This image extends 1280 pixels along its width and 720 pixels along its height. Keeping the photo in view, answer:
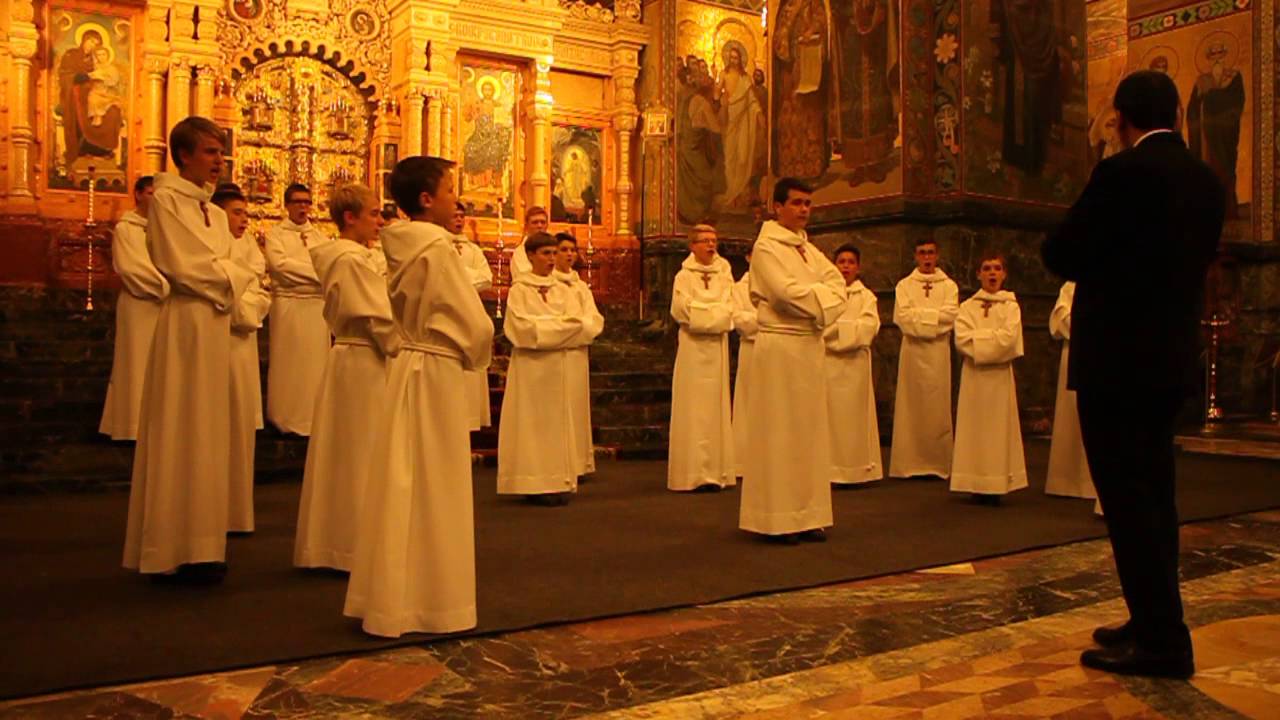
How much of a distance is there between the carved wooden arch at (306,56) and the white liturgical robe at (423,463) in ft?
42.4

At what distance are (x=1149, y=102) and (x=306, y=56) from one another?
14.6 metres

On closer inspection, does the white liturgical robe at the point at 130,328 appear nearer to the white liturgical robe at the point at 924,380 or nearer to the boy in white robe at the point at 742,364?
the boy in white robe at the point at 742,364

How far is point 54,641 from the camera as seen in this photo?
414 centimetres

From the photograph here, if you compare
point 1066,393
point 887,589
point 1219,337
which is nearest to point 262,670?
point 887,589

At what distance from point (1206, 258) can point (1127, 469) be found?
2.64ft

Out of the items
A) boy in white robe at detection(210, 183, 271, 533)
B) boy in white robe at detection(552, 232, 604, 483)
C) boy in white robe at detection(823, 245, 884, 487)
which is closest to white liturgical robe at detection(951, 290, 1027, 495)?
boy in white robe at detection(823, 245, 884, 487)

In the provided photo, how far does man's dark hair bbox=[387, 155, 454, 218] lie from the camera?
4383 millimetres

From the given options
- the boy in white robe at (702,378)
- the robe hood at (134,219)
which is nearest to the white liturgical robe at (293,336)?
the robe hood at (134,219)

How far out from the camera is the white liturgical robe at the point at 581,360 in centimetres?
860

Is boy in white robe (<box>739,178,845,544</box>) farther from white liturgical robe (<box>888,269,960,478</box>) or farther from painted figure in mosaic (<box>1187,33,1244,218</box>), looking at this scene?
painted figure in mosaic (<box>1187,33,1244,218</box>)

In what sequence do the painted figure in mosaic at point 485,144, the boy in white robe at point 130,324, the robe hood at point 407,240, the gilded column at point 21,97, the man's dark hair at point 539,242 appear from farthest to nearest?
the painted figure in mosaic at point 485,144
the gilded column at point 21,97
the boy in white robe at point 130,324
the man's dark hair at point 539,242
the robe hood at point 407,240

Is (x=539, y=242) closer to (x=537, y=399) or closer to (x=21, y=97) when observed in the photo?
(x=537, y=399)

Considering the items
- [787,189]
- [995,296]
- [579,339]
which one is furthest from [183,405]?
[995,296]

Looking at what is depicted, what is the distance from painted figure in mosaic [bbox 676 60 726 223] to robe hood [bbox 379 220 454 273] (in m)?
14.0
